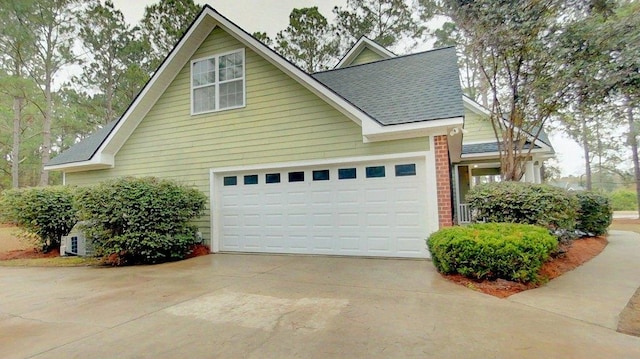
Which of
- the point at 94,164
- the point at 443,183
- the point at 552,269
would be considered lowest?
the point at 552,269

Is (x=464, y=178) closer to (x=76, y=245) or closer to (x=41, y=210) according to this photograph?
(x=76, y=245)

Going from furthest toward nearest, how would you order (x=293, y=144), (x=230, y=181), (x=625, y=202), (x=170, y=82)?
(x=625, y=202), (x=170, y=82), (x=230, y=181), (x=293, y=144)

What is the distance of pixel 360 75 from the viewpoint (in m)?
10.4

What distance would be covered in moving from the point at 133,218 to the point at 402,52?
1813 cm

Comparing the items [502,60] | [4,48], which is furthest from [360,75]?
[4,48]

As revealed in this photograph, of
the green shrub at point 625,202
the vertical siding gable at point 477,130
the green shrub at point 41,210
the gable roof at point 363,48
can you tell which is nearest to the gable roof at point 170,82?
the green shrub at point 41,210

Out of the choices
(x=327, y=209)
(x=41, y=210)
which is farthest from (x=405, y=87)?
(x=41, y=210)

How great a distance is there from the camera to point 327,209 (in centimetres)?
808

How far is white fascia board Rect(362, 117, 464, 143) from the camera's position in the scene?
6656 mm

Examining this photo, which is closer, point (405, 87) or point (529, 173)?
point (405, 87)

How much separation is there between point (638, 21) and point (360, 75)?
20.7 ft

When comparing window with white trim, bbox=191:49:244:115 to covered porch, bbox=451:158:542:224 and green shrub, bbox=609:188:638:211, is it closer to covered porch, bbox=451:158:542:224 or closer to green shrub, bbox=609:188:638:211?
covered porch, bbox=451:158:542:224

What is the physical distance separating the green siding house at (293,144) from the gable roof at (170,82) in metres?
0.03

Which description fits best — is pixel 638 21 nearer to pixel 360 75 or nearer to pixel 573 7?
pixel 573 7
